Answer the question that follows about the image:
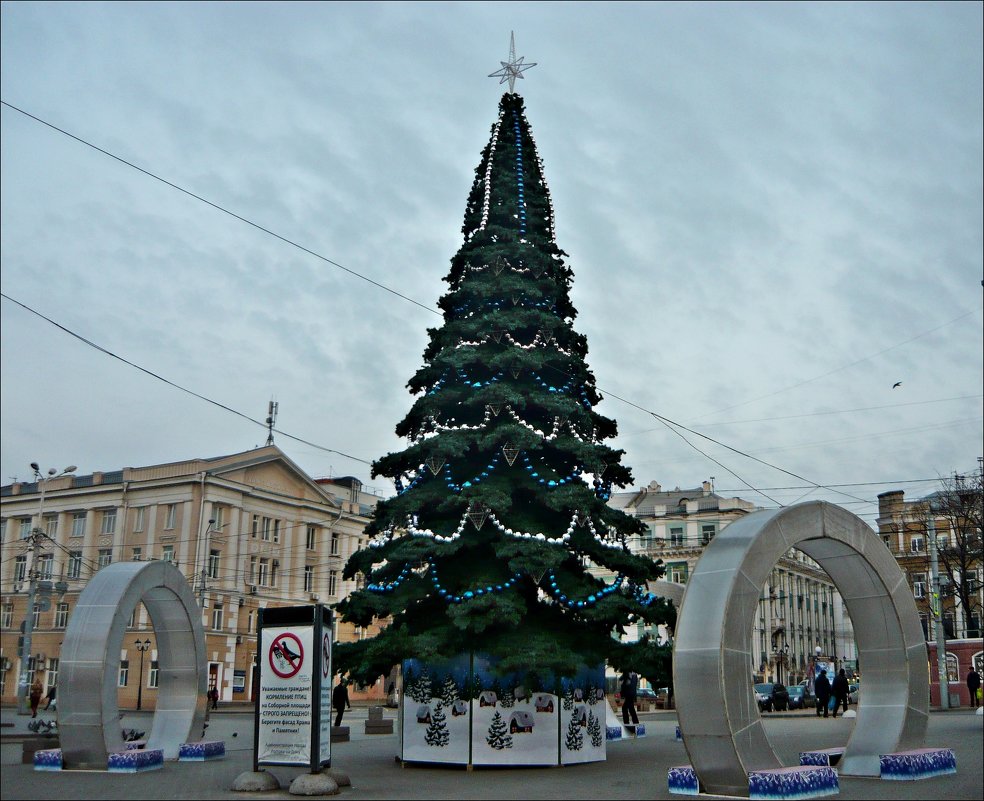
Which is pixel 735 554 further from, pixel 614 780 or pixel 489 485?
pixel 489 485

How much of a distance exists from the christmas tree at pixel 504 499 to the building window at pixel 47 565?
43.4m

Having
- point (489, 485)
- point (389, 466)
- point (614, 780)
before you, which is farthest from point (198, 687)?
point (614, 780)

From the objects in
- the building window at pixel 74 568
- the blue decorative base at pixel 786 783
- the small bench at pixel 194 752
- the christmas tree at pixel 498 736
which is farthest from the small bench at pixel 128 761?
the building window at pixel 74 568

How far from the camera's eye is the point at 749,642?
13.8 m

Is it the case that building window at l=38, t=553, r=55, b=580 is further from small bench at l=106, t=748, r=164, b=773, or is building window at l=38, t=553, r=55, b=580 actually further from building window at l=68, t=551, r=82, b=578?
small bench at l=106, t=748, r=164, b=773

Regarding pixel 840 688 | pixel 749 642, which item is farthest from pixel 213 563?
pixel 749 642

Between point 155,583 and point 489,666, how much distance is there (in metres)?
6.29

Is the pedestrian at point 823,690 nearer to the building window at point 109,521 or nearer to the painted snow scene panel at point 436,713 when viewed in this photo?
the painted snow scene panel at point 436,713

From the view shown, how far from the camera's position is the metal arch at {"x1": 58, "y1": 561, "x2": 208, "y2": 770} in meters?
16.9

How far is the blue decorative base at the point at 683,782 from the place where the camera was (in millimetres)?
13914

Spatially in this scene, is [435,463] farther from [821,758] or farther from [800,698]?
[800,698]

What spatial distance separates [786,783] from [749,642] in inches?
70.1

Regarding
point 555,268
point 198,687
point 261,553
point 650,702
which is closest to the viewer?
point 198,687

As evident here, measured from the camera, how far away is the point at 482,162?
23047 mm
